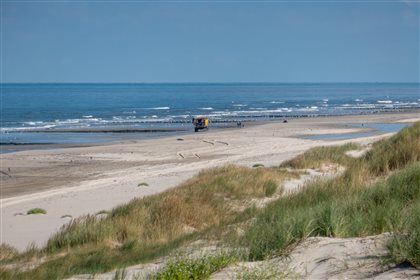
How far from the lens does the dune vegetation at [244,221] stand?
7.15 metres

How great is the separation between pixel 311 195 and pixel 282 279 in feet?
17.9

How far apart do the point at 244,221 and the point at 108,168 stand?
18.4 meters

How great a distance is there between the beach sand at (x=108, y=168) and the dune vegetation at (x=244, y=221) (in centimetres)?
228

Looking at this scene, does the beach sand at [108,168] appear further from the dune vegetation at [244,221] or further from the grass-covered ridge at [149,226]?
the dune vegetation at [244,221]

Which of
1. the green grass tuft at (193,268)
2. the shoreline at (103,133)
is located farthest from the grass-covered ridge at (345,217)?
the shoreline at (103,133)

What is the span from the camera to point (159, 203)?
12.4 m

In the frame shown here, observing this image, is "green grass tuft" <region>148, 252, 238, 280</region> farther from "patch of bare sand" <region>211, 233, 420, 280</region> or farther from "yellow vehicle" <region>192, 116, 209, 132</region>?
"yellow vehicle" <region>192, 116, 209, 132</region>

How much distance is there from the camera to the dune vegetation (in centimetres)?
715

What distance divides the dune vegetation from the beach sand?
89.9 inches

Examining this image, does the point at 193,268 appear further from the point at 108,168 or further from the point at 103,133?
the point at 103,133

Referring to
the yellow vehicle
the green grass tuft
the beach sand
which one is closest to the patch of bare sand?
the green grass tuft

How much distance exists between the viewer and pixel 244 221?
999 cm

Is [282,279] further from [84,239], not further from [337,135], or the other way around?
[337,135]

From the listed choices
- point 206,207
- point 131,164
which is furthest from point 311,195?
point 131,164
